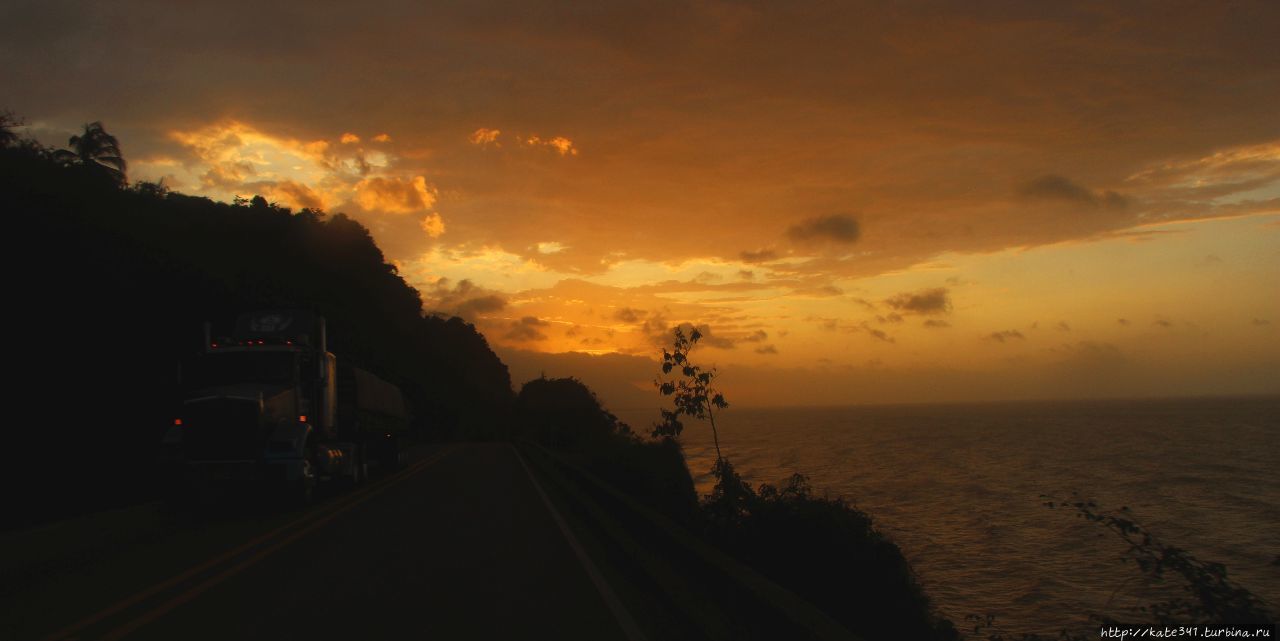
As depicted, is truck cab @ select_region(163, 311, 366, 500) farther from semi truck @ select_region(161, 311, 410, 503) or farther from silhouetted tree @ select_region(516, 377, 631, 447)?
silhouetted tree @ select_region(516, 377, 631, 447)

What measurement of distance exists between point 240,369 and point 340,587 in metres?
10.7

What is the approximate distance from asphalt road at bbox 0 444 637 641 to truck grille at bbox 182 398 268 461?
193cm

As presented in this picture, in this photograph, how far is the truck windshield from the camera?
725 inches

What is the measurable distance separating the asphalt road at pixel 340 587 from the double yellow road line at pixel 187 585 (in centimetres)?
2

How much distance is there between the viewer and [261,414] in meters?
17.6

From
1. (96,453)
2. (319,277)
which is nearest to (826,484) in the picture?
(96,453)

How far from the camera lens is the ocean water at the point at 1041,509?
21.2m

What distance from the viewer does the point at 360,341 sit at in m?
64.7

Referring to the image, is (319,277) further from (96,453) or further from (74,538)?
(74,538)

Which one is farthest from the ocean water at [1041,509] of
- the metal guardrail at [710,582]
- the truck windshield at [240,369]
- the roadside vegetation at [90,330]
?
the roadside vegetation at [90,330]

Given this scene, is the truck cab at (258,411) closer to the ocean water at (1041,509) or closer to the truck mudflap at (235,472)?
the truck mudflap at (235,472)

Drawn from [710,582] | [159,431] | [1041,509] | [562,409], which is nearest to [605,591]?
[710,582]

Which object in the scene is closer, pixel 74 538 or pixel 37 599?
pixel 37 599

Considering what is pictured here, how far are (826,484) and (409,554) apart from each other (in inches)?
1488
